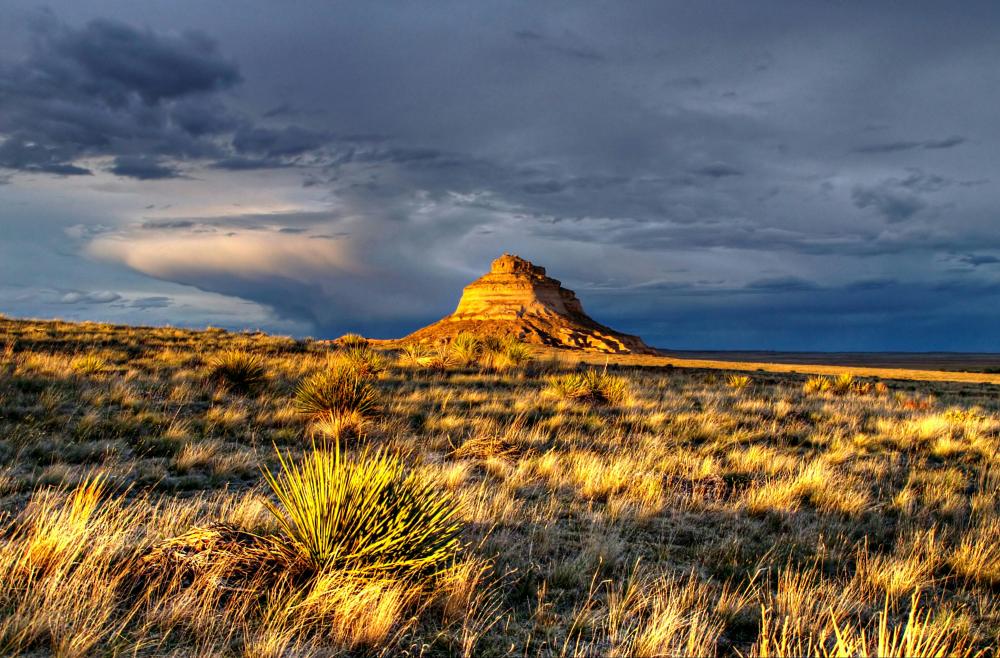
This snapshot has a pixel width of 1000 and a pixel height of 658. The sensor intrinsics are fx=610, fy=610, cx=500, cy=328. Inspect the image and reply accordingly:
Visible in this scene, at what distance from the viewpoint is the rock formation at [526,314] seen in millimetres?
60531

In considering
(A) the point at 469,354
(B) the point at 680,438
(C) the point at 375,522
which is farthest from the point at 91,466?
(A) the point at 469,354

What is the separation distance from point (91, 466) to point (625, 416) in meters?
9.12

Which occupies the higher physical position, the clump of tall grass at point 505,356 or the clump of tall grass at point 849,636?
the clump of tall grass at point 505,356

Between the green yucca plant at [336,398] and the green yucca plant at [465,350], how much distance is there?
8.01 m

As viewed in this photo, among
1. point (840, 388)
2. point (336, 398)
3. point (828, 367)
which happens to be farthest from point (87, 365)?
point (828, 367)

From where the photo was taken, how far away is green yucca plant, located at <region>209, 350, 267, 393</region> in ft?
41.1

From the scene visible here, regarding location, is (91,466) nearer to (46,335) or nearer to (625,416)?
(625,416)

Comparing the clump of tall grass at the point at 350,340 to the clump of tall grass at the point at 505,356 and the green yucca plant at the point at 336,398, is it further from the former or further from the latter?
the green yucca plant at the point at 336,398

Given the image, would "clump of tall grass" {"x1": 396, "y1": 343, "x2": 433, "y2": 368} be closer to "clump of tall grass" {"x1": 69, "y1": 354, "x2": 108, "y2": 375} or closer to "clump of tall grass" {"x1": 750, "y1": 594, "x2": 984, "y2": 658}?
"clump of tall grass" {"x1": 69, "y1": 354, "x2": 108, "y2": 375}

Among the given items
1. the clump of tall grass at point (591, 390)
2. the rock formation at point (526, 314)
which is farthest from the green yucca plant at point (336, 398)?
the rock formation at point (526, 314)

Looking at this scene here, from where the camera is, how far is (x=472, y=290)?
75125 mm

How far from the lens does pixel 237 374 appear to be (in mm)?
12570

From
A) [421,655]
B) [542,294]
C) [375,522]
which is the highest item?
[542,294]

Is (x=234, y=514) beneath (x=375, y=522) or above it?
beneath
